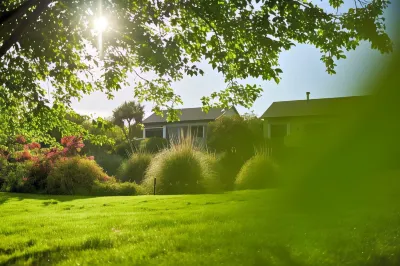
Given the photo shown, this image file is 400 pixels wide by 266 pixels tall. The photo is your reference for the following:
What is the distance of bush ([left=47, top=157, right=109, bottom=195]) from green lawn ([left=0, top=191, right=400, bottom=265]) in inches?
365

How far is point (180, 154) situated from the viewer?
55.6ft

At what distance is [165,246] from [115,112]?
47479 mm

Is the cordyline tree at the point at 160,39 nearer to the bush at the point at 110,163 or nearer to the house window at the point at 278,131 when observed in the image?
the bush at the point at 110,163

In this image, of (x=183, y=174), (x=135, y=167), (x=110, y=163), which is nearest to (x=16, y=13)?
(x=183, y=174)

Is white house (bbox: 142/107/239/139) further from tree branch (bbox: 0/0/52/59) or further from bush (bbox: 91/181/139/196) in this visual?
tree branch (bbox: 0/0/52/59)

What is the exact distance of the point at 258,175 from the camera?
15461 millimetres

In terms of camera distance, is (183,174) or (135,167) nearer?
(183,174)

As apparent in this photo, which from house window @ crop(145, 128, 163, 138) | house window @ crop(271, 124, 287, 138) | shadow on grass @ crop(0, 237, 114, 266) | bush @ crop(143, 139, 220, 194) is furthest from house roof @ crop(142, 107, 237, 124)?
shadow on grass @ crop(0, 237, 114, 266)

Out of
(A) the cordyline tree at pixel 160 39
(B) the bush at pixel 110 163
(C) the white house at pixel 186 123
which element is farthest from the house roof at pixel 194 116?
(A) the cordyline tree at pixel 160 39

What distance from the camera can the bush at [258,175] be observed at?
15.3 metres

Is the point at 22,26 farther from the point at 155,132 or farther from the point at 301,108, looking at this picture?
the point at 155,132

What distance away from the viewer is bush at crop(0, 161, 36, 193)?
18.8 metres

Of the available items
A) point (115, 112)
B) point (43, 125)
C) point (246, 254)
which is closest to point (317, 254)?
point (246, 254)

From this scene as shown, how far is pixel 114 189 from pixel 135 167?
3159mm
